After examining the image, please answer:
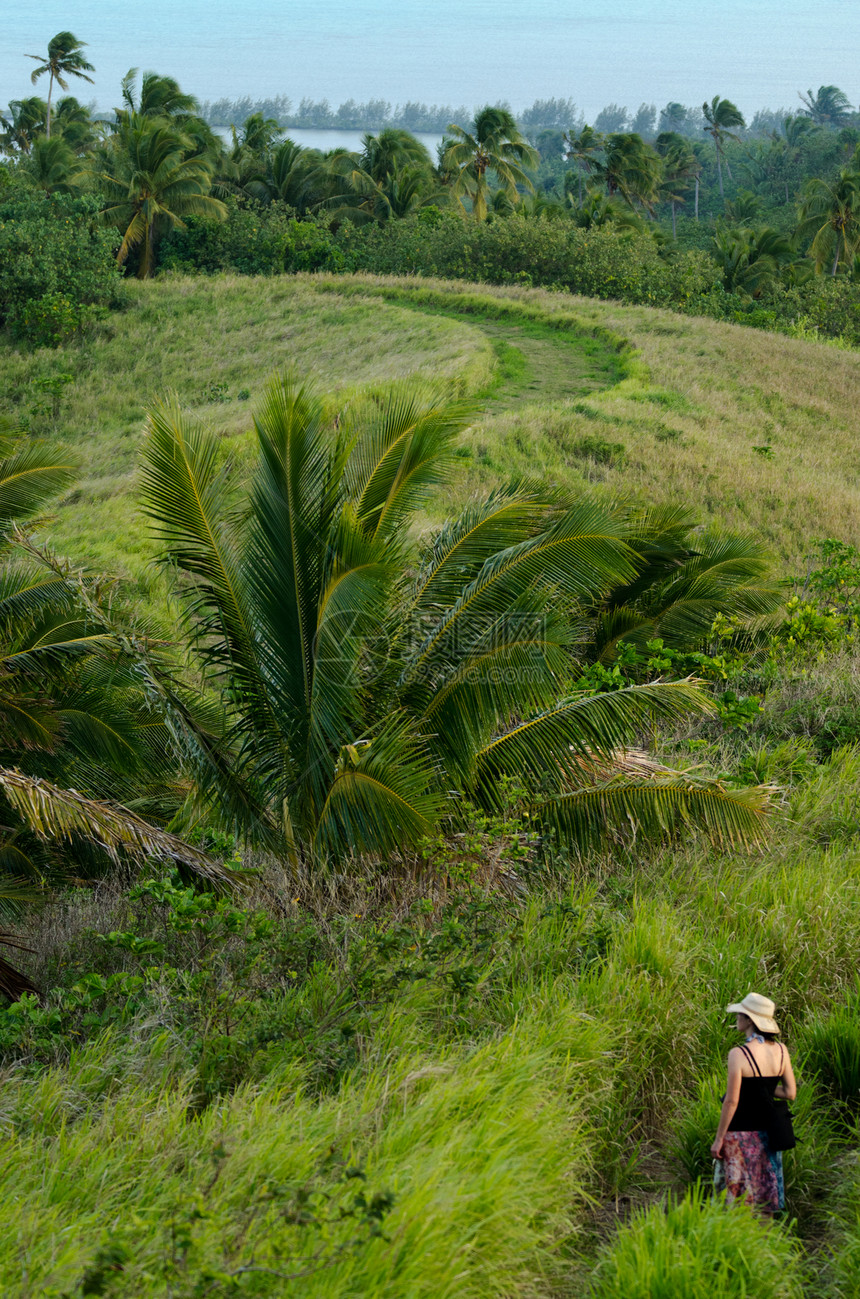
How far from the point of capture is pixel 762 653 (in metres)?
11.5

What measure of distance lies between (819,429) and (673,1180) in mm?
23470

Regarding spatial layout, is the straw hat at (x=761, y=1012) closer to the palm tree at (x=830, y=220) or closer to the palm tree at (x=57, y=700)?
the palm tree at (x=57, y=700)

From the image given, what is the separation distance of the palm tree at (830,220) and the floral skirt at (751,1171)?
4917 cm

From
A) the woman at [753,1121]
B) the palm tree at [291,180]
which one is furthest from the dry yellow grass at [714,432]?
the palm tree at [291,180]

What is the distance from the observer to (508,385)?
73.8 feet

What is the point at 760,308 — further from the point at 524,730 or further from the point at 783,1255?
the point at 783,1255

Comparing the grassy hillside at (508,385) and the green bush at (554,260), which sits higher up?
the green bush at (554,260)

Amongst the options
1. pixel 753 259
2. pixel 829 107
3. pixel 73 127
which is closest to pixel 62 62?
pixel 73 127

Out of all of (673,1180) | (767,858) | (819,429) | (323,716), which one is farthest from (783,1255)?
(819,429)

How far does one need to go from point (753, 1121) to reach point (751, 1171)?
0.53 feet

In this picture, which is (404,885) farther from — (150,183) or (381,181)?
(381,181)

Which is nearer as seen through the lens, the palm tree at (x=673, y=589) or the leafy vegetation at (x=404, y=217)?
the palm tree at (x=673, y=589)

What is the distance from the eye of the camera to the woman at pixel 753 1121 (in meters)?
3.21

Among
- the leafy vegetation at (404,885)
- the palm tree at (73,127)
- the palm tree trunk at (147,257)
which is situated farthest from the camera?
the palm tree at (73,127)
